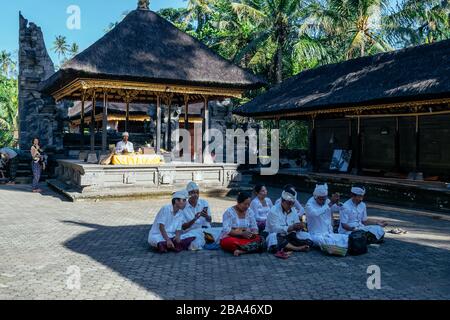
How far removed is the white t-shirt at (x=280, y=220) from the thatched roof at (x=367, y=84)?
6.91 m

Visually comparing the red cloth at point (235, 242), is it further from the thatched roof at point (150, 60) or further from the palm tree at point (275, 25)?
the palm tree at point (275, 25)

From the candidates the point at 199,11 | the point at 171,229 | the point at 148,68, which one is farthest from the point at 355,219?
the point at 199,11

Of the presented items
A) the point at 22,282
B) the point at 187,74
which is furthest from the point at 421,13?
the point at 22,282

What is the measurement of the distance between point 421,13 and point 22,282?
28150 mm

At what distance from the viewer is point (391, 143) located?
55.6ft

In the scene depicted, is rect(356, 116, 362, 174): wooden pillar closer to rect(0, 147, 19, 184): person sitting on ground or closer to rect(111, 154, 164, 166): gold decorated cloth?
rect(111, 154, 164, 166): gold decorated cloth

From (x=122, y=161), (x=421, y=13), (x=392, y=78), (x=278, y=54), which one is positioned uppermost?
(x=421, y=13)

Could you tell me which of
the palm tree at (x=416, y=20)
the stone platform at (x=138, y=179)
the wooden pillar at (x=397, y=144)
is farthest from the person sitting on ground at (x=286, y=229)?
the palm tree at (x=416, y=20)

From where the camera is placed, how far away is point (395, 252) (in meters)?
7.73

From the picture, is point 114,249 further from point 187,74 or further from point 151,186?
point 187,74

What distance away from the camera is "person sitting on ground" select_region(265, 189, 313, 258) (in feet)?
24.6

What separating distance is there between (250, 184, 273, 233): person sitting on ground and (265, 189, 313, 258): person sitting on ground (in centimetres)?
70

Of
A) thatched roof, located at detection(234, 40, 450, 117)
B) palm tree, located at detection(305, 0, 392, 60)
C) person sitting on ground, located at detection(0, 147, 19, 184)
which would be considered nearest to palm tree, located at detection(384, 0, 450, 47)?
palm tree, located at detection(305, 0, 392, 60)

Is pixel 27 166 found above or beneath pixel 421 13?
beneath
